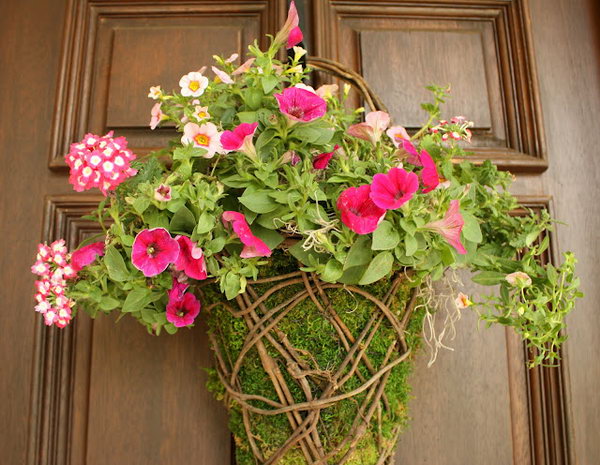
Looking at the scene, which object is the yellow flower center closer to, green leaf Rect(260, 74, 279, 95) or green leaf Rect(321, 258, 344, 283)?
green leaf Rect(260, 74, 279, 95)

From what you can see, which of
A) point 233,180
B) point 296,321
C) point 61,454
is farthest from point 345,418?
point 61,454

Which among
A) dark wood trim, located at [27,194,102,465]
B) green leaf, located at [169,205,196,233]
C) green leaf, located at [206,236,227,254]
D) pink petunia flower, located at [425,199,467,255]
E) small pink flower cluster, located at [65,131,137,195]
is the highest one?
small pink flower cluster, located at [65,131,137,195]

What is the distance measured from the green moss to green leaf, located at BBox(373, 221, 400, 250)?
0.10 m

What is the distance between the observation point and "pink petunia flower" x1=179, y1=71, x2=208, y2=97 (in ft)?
2.08

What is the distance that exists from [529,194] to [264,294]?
575 millimetres

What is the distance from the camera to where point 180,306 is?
2.08ft

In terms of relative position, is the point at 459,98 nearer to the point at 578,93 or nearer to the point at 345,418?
the point at 578,93

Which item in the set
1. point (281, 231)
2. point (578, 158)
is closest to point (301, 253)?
point (281, 231)

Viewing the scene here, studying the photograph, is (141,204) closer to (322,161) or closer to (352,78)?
(322,161)

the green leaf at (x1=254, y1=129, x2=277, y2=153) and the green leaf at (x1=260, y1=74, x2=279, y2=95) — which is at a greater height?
the green leaf at (x1=260, y1=74, x2=279, y2=95)

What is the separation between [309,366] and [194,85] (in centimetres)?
35

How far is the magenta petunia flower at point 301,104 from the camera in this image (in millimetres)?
568

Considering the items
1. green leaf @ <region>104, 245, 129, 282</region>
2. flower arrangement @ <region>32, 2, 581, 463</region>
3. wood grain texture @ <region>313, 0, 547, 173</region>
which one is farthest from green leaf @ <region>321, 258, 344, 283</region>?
wood grain texture @ <region>313, 0, 547, 173</region>

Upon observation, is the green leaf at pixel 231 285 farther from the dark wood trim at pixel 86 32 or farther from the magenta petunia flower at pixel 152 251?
the dark wood trim at pixel 86 32
